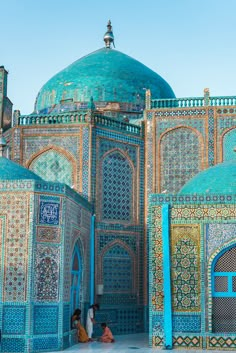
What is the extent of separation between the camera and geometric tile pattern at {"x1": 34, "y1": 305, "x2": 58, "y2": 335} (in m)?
14.4

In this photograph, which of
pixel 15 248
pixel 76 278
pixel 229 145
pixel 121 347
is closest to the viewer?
pixel 15 248

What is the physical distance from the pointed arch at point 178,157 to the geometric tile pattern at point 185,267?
521cm

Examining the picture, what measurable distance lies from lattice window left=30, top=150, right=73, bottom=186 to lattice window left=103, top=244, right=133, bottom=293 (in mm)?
2639

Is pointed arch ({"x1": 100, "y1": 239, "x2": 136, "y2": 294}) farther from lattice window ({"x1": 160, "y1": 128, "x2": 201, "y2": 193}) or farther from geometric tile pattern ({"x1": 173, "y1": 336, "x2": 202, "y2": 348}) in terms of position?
geometric tile pattern ({"x1": 173, "y1": 336, "x2": 202, "y2": 348})

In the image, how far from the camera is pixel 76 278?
17.0m

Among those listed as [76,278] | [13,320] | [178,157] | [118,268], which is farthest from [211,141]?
[13,320]

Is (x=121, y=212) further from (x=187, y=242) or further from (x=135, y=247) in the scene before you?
(x=187, y=242)

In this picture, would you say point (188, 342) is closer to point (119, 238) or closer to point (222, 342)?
point (222, 342)

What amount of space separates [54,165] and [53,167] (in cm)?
7

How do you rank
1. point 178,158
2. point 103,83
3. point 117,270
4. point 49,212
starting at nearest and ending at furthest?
point 49,212
point 117,270
point 178,158
point 103,83

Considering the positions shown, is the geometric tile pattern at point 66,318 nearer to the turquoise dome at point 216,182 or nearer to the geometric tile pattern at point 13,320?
the geometric tile pattern at point 13,320

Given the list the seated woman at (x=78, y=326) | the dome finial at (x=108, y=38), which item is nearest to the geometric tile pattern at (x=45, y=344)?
the seated woman at (x=78, y=326)

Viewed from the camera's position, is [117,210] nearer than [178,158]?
Yes

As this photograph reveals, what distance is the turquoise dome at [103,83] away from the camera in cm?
2412
